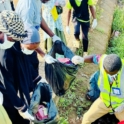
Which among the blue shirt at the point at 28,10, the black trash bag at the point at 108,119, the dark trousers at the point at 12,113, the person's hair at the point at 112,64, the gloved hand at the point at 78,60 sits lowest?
the black trash bag at the point at 108,119

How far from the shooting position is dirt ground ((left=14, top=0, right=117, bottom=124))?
5062mm

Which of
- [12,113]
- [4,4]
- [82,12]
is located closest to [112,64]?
[12,113]

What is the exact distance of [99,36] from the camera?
20.7ft

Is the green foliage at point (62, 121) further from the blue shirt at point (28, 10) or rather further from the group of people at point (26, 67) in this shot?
the blue shirt at point (28, 10)

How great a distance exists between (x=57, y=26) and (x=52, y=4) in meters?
0.36

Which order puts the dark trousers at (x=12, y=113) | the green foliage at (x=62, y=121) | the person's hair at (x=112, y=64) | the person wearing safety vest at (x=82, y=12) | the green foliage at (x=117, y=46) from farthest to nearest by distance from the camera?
the green foliage at (x=117, y=46) → the person wearing safety vest at (x=82, y=12) → the green foliage at (x=62, y=121) → the person's hair at (x=112, y=64) → the dark trousers at (x=12, y=113)

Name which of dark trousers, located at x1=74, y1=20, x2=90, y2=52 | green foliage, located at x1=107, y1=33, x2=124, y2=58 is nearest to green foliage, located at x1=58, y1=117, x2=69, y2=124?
dark trousers, located at x1=74, y1=20, x2=90, y2=52

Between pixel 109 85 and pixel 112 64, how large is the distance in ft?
1.18

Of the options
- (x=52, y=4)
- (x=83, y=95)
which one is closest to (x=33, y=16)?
(x=52, y=4)

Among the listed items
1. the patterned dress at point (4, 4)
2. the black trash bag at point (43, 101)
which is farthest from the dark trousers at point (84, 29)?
the black trash bag at point (43, 101)

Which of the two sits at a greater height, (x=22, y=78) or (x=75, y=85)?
(x=22, y=78)

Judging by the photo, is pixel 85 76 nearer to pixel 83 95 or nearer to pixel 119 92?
pixel 83 95

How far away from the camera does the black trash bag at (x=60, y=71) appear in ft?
12.2

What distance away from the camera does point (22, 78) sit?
10.00 ft
